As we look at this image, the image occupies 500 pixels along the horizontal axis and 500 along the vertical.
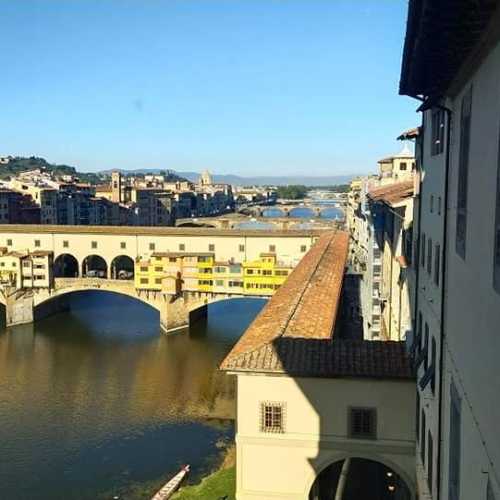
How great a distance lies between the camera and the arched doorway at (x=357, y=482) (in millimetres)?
13625

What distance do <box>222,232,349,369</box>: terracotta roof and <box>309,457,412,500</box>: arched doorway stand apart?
2.89 metres

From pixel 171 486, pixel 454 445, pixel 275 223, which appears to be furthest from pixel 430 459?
pixel 275 223

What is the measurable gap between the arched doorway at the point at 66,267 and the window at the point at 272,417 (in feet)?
107

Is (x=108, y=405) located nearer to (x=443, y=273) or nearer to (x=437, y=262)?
(x=437, y=262)

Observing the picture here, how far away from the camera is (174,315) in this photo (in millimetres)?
33000

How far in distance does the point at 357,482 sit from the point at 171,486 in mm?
4506

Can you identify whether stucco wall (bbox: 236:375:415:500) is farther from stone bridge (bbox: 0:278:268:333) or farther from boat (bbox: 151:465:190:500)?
stone bridge (bbox: 0:278:268:333)

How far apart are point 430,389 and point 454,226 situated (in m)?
2.89

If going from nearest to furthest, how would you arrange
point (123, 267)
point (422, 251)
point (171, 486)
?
point (422, 251), point (171, 486), point (123, 267)

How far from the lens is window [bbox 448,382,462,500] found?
559 centimetres

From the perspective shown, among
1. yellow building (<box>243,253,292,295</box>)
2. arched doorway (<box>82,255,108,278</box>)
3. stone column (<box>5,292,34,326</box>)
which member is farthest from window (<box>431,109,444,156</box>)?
arched doorway (<box>82,255,108,278</box>)

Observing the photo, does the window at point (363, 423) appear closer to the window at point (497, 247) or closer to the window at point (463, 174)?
the window at point (463, 174)

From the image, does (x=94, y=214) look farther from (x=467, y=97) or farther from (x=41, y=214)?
(x=467, y=97)

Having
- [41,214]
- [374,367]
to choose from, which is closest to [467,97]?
[374,367]
